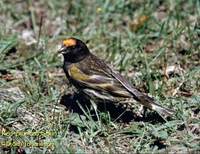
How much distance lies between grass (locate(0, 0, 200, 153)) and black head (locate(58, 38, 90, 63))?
0.46 m

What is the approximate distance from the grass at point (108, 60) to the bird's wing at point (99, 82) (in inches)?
10.5

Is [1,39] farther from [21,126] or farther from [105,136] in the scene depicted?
[105,136]

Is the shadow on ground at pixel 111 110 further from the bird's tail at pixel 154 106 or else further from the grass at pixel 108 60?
the bird's tail at pixel 154 106

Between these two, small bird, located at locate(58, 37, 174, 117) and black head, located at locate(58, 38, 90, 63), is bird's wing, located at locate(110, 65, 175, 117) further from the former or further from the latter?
black head, located at locate(58, 38, 90, 63)

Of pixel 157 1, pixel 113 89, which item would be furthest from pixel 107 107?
pixel 157 1

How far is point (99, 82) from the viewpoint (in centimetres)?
666

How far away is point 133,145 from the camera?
6121mm

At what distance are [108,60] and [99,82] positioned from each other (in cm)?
133

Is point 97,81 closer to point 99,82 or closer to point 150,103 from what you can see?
point 99,82

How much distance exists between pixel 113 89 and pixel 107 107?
1.52ft

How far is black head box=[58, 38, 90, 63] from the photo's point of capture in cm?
693

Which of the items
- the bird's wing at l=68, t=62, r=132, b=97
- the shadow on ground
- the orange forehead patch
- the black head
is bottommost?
the shadow on ground

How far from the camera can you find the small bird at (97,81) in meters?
6.44

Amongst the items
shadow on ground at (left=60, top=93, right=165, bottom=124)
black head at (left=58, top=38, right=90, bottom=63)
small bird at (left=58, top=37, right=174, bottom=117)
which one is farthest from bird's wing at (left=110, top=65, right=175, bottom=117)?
black head at (left=58, top=38, right=90, bottom=63)
